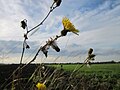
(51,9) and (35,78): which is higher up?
(51,9)

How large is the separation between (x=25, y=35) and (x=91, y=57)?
2.21 ft

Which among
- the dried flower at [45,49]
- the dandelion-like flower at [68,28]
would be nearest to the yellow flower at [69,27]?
the dandelion-like flower at [68,28]

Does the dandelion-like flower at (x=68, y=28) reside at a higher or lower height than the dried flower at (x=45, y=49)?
higher

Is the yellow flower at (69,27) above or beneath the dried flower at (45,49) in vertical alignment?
above

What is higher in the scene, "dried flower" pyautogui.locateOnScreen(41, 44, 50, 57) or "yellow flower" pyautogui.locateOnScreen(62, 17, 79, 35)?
"yellow flower" pyautogui.locateOnScreen(62, 17, 79, 35)

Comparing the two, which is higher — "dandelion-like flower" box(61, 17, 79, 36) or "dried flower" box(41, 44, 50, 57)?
"dandelion-like flower" box(61, 17, 79, 36)

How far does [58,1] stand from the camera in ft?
7.36

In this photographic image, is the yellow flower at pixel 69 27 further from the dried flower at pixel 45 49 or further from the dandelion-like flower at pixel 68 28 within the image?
the dried flower at pixel 45 49

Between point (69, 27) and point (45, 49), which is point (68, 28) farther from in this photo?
point (45, 49)

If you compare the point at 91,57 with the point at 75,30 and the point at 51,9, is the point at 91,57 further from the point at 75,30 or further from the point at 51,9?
the point at 51,9

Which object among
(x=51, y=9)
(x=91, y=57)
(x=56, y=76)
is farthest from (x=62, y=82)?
(x=51, y=9)

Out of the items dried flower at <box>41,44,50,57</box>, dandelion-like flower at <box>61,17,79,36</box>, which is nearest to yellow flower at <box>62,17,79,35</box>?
dandelion-like flower at <box>61,17,79,36</box>

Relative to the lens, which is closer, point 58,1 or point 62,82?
point 58,1

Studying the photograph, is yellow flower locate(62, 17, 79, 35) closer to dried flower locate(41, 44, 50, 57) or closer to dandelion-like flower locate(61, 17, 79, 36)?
dandelion-like flower locate(61, 17, 79, 36)
